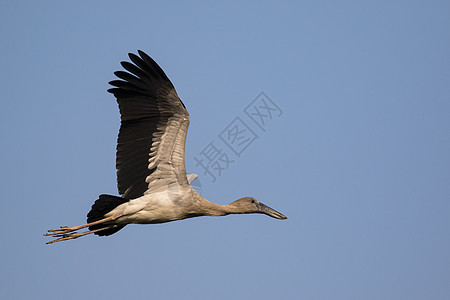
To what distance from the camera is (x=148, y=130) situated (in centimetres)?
1097

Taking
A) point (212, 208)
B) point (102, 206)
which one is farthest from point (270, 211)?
point (102, 206)

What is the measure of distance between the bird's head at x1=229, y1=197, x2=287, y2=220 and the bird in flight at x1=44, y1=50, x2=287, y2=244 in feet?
2.53

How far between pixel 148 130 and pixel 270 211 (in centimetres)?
296

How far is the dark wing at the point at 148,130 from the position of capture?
10.8 metres

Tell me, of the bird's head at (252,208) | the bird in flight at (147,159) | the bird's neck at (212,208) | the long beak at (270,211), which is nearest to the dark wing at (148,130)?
the bird in flight at (147,159)

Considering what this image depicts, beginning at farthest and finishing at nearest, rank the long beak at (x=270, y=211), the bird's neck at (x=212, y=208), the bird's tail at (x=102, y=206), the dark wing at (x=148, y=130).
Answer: the long beak at (x=270, y=211) → the bird's neck at (x=212, y=208) → the bird's tail at (x=102, y=206) → the dark wing at (x=148, y=130)

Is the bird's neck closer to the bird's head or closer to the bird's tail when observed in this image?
the bird's head

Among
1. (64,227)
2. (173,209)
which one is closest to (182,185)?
(173,209)

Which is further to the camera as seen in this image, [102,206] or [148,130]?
[102,206]

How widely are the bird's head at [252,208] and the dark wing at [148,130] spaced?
1.34 m

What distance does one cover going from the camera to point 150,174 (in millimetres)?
11305

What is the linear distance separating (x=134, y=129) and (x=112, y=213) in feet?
4.86

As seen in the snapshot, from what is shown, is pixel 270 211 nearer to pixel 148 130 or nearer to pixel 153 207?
pixel 153 207

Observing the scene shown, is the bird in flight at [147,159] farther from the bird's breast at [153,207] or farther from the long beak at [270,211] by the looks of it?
the long beak at [270,211]
